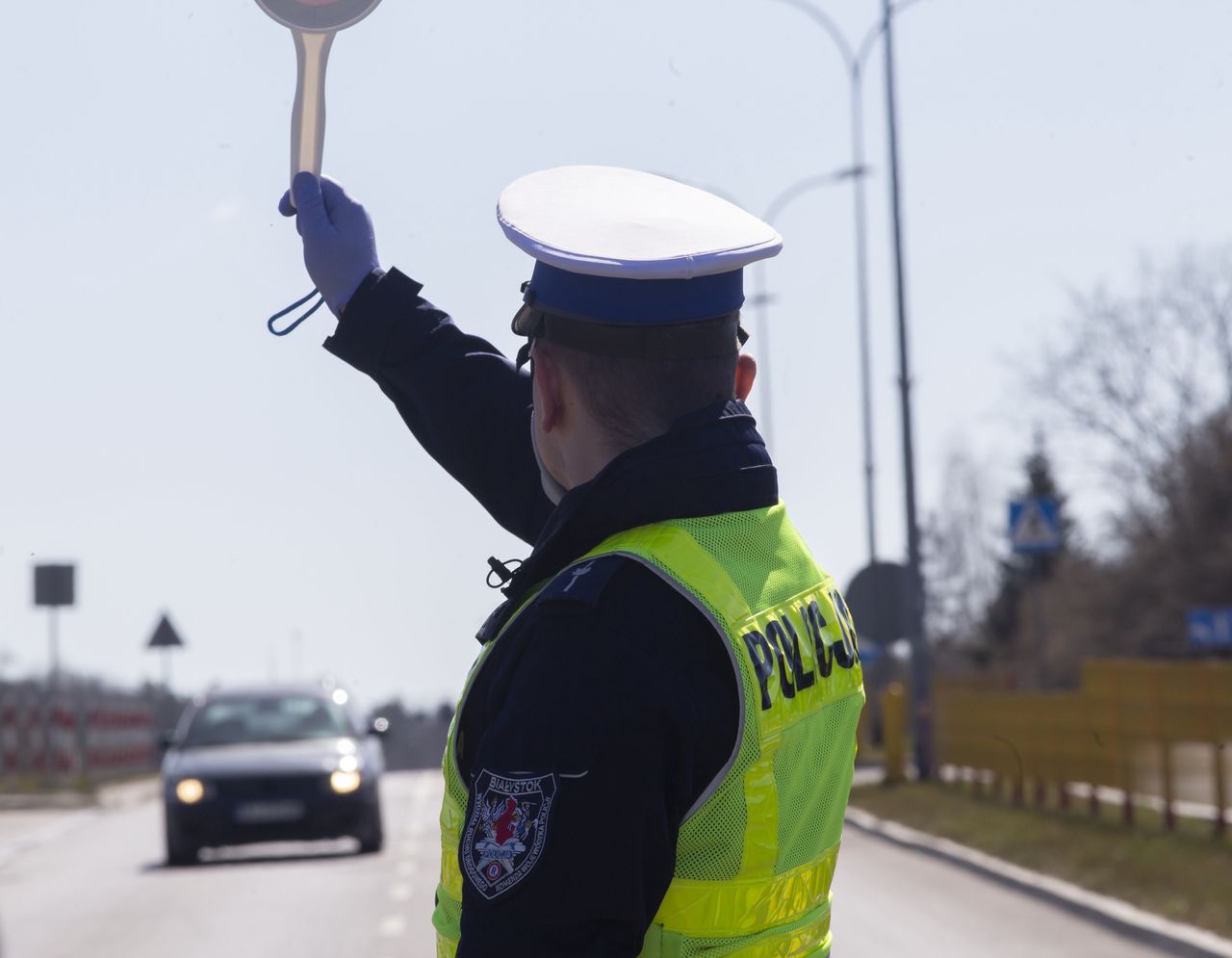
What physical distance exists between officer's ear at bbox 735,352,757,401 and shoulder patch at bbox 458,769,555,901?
0.62 metres

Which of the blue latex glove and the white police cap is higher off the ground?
the blue latex glove

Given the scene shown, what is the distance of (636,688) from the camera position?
1.96 meters

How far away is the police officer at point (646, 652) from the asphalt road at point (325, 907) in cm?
834

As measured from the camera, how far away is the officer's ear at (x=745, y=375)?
243 centimetres

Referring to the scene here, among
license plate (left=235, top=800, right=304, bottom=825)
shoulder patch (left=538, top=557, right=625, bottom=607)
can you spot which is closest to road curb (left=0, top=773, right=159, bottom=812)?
license plate (left=235, top=800, right=304, bottom=825)

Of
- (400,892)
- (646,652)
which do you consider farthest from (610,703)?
(400,892)

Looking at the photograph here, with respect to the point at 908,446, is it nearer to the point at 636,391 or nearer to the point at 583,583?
the point at 636,391

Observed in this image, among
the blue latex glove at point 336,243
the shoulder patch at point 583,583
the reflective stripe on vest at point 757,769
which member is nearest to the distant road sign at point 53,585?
the blue latex glove at point 336,243

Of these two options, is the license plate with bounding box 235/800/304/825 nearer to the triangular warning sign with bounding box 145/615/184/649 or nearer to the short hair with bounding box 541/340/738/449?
the triangular warning sign with bounding box 145/615/184/649

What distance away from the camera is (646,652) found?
6.59ft

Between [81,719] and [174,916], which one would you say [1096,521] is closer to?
[81,719]

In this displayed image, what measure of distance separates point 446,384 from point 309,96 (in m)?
0.69

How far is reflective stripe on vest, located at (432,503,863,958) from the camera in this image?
6.83 feet

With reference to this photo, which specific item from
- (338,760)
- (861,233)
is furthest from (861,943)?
(861,233)
